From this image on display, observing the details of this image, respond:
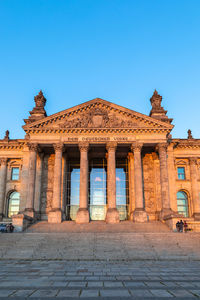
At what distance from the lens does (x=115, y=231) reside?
96.4ft

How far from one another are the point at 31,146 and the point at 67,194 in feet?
31.0

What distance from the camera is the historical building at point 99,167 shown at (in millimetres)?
→ 35000

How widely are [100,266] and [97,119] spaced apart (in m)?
23.5

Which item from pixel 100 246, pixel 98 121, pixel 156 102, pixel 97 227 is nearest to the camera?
pixel 100 246

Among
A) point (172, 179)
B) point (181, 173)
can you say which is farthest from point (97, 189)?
point (181, 173)

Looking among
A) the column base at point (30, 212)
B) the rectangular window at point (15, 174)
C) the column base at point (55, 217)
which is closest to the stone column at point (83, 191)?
the column base at point (55, 217)

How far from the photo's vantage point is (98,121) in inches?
1463

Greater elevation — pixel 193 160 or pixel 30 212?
pixel 193 160

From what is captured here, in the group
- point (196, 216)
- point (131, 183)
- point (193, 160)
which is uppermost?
point (193, 160)

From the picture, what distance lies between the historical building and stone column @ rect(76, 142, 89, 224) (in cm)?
8

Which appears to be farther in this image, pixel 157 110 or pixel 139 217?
pixel 157 110

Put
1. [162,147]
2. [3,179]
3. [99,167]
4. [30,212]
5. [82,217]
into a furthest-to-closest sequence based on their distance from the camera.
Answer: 1. [3,179]
2. [99,167]
3. [162,147]
4. [30,212]
5. [82,217]

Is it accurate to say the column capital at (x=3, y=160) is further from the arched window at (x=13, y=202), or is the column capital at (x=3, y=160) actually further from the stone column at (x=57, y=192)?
the stone column at (x=57, y=192)

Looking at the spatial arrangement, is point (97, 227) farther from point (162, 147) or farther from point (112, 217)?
point (162, 147)
